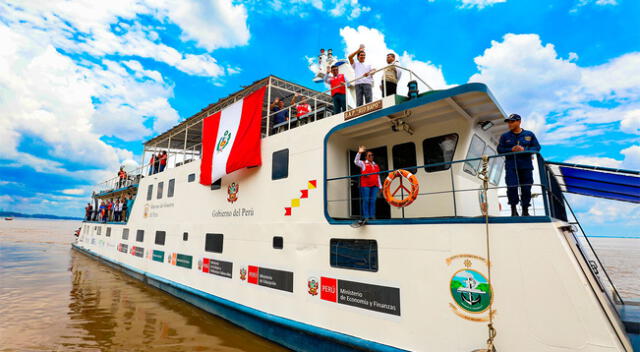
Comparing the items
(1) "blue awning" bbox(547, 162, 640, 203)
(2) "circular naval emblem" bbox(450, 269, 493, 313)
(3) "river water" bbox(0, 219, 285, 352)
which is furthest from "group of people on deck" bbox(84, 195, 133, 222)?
(1) "blue awning" bbox(547, 162, 640, 203)

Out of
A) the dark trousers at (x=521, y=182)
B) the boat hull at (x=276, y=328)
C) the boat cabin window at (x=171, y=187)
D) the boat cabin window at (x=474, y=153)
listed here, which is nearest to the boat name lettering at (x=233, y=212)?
the boat hull at (x=276, y=328)

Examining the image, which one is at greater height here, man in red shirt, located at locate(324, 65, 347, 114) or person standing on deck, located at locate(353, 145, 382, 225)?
man in red shirt, located at locate(324, 65, 347, 114)

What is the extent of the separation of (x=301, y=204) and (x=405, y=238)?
2594mm

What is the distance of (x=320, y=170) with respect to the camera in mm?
6625

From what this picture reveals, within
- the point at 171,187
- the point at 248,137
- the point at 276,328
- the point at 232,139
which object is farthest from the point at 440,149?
the point at 171,187

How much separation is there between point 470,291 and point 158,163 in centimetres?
1472

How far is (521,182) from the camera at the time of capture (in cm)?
456

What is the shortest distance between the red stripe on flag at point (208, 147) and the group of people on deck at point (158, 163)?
4.70 meters

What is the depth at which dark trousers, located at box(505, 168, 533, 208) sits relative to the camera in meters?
4.43

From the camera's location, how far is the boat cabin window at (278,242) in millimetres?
6957

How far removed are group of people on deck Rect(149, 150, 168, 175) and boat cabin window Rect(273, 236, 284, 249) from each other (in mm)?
8948

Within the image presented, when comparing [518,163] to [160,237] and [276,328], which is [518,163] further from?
[160,237]

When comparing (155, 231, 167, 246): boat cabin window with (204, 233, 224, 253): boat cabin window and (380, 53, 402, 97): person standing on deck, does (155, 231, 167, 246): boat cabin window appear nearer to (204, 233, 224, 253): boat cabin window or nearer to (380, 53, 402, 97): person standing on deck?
(204, 233, 224, 253): boat cabin window

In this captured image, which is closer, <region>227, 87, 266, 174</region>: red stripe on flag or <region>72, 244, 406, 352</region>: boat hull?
<region>72, 244, 406, 352</region>: boat hull
